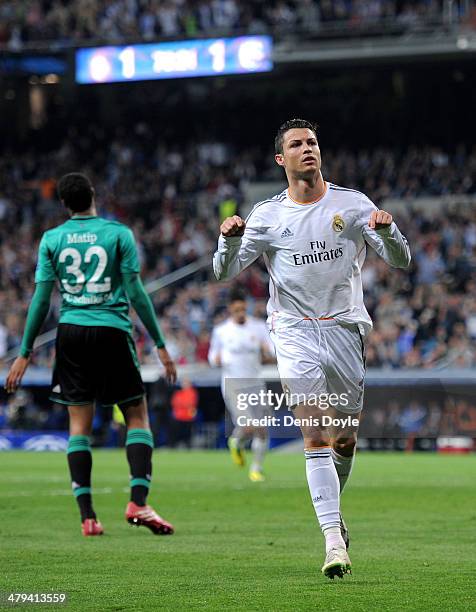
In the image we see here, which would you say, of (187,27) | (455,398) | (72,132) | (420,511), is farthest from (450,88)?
(420,511)

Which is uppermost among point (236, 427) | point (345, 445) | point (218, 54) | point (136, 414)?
point (218, 54)

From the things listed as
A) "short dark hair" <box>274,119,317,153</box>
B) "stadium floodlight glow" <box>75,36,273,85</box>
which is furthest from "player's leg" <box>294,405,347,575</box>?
"stadium floodlight glow" <box>75,36,273,85</box>

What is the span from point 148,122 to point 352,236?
33.4 m

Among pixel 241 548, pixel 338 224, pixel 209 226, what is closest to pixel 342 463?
pixel 241 548

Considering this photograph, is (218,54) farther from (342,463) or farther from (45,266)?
(342,463)

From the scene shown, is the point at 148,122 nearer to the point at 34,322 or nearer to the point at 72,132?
the point at 72,132

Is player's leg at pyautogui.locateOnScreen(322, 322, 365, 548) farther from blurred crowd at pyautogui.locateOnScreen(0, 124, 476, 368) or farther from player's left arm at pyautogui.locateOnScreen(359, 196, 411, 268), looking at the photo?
blurred crowd at pyautogui.locateOnScreen(0, 124, 476, 368)

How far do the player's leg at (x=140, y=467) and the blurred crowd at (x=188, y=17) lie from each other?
23479mm

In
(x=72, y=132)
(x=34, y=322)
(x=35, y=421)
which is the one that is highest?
(x=72, y=132)

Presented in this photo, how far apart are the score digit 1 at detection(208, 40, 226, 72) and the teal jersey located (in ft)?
80.6

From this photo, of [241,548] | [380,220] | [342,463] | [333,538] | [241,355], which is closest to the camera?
[333,538]

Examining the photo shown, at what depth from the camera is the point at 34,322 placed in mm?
9133

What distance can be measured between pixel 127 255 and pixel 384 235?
2.66 m

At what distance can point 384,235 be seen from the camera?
6.99m
